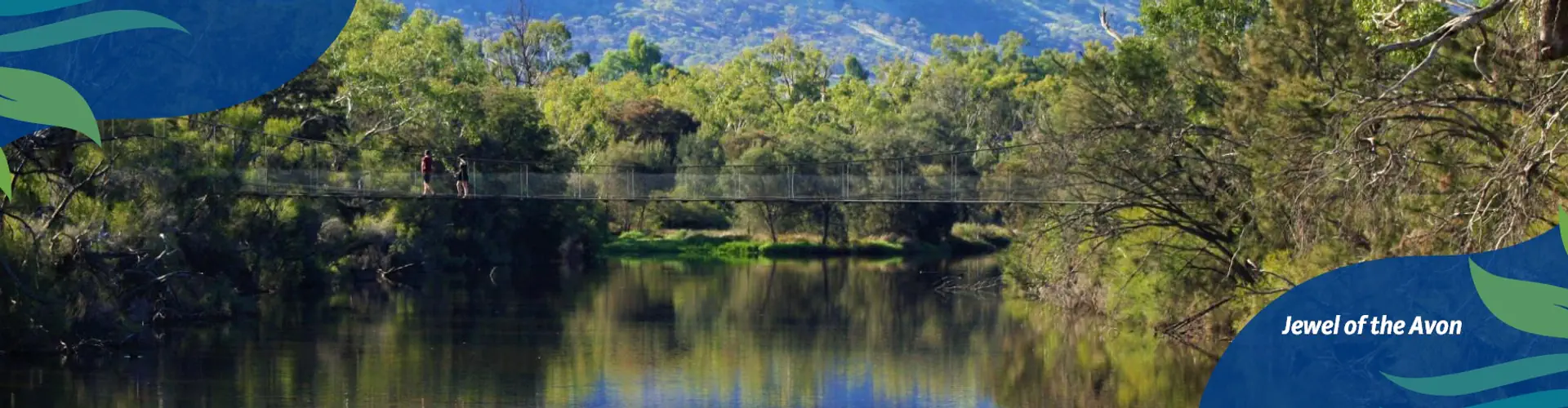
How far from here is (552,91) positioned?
7475 cm

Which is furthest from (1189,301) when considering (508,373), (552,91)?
(552,91)

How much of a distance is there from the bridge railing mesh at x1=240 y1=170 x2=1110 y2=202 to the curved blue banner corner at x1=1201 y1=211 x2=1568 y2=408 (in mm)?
6773

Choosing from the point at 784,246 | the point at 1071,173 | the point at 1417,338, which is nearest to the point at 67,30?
the point at 1417,338

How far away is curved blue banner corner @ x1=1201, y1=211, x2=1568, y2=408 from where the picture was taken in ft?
38.9

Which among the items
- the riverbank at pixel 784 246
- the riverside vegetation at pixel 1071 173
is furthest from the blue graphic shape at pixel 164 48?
the riverbank at pixel 784 246

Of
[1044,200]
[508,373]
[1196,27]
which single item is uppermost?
[1196,27]

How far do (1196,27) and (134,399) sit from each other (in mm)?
18374

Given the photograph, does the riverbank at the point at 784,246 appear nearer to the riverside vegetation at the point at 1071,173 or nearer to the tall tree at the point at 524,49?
the riverside vegetation at the point at 1071,173

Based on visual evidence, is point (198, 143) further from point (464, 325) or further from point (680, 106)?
point (680, 106)

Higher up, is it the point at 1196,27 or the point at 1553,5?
the point at 1196,27

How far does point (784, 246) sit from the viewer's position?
60.0 meters

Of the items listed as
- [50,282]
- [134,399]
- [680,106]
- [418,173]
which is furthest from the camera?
[680,106]

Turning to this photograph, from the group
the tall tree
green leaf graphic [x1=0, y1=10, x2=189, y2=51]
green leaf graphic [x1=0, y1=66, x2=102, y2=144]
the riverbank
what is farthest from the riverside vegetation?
the tall tree

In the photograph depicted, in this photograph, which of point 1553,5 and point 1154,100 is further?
point 1154,100
